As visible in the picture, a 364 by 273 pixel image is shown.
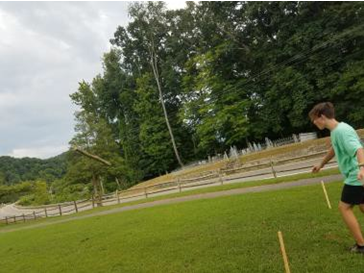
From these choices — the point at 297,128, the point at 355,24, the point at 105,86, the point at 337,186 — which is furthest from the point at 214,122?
the point at 337,186

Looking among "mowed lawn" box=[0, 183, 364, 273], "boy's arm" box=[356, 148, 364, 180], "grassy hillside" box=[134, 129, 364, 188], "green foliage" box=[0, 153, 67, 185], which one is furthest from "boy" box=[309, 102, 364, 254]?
"green foliage" box=[0, 153, 67, 185]

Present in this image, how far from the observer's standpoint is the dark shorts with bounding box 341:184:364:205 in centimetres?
477

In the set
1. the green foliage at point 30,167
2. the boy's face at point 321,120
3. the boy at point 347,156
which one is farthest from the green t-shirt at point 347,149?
the green foliage at point 30,167

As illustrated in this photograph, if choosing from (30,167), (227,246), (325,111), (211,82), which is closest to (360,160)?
(325,111)

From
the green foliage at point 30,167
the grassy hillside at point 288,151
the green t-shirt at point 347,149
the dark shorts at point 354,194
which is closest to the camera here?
the green t-shirt at point 347,149

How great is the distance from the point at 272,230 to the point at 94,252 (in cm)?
458

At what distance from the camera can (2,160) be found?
390 ft

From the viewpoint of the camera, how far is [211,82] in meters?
45.8

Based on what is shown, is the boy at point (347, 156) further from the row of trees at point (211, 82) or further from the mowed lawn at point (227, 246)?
the row of trees at point (211, 82)

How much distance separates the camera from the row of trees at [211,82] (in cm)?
3519

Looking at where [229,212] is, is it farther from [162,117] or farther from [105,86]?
[105,86]

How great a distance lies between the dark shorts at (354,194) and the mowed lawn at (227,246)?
2.39ft

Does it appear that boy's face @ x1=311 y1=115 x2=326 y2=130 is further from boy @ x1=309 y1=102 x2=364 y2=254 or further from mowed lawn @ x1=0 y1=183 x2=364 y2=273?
mowed lawn @ x1=0 y1=183 x2=364 y2=273

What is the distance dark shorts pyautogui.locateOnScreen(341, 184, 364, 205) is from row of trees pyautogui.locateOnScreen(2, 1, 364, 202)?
1188 inches
